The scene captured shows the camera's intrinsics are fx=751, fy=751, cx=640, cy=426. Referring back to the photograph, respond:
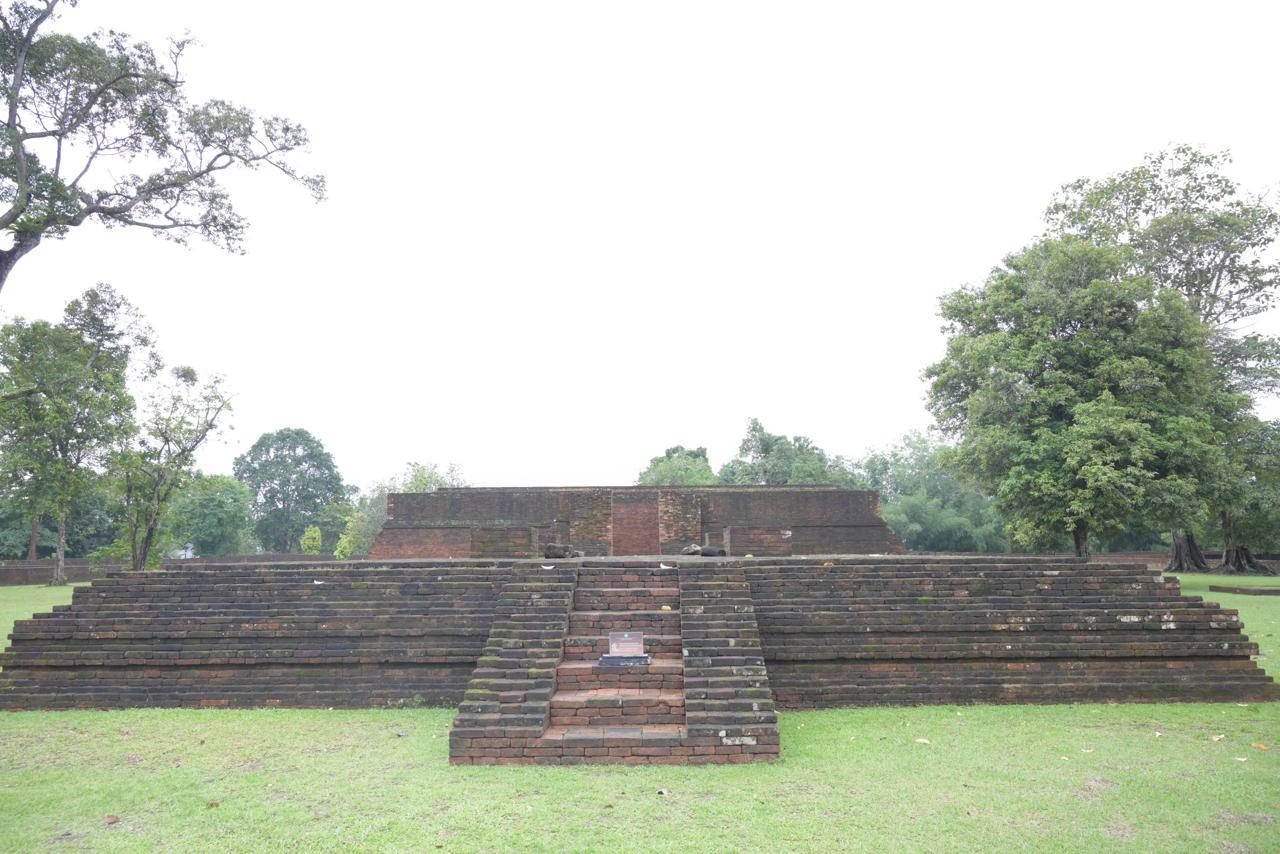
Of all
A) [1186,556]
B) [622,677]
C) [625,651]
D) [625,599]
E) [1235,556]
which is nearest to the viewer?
[622,677]

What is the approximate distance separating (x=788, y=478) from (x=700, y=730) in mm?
29321

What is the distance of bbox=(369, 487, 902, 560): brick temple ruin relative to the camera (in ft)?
52.7

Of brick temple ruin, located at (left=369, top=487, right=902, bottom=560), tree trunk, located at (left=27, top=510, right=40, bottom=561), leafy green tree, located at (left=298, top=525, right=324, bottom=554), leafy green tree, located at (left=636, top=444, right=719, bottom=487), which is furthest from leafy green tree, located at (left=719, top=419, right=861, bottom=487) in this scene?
tree trunk, located at (left=27, top=510, right=40, bottom=561)

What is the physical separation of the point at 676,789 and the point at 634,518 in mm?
11764

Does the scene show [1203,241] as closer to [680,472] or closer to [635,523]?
[635,523]

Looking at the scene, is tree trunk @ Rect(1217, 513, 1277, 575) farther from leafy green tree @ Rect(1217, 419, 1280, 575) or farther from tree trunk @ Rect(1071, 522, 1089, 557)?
tree trunk @ Rect(1071, 522, 1089, 557)

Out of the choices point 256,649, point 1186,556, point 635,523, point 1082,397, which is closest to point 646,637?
point 256,649

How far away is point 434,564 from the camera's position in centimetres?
807

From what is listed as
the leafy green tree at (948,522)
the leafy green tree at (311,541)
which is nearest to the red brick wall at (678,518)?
the leafy green tree at (948,522)

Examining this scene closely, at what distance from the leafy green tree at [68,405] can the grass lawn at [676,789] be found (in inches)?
314

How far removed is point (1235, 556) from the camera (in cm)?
2533

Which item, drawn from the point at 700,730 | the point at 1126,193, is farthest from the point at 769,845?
the point at 1126,193

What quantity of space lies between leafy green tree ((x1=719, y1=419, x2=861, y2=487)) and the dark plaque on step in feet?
88.1

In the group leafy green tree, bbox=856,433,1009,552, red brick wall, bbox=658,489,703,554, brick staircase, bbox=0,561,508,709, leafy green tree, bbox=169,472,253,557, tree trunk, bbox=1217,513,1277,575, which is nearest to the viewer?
brick staircase, bbox=0,561,508,709
